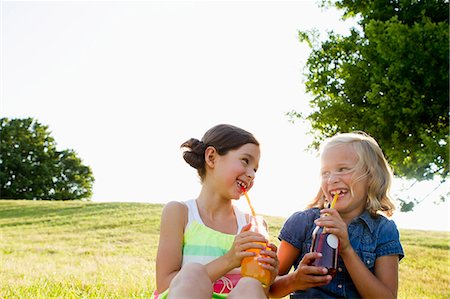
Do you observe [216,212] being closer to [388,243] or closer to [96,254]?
[388,243]

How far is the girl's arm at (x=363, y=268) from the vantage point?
2574 mm

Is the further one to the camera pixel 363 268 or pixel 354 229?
pixel 354 229

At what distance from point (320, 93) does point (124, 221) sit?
6288 millimetres

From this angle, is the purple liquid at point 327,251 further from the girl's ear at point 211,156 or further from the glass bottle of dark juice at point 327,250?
the girl's ear at point 211,156

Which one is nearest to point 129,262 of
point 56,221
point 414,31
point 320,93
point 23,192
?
point 320,93

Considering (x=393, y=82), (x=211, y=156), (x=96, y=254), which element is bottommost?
(x=96, y=254)

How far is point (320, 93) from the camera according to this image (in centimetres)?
1153

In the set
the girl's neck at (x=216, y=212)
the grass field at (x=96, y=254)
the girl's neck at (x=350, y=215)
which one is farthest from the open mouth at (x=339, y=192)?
the grass field at (x=96, y=254)

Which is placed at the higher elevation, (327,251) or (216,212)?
(216,212)

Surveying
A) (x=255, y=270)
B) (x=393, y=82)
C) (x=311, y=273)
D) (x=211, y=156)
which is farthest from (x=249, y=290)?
(x=393, y=82)

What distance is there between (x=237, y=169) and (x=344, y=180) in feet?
1.85

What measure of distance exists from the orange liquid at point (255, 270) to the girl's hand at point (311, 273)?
17 centimetres

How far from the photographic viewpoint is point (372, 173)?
10.0 feet

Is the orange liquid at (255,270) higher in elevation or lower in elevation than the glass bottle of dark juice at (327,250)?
lower
